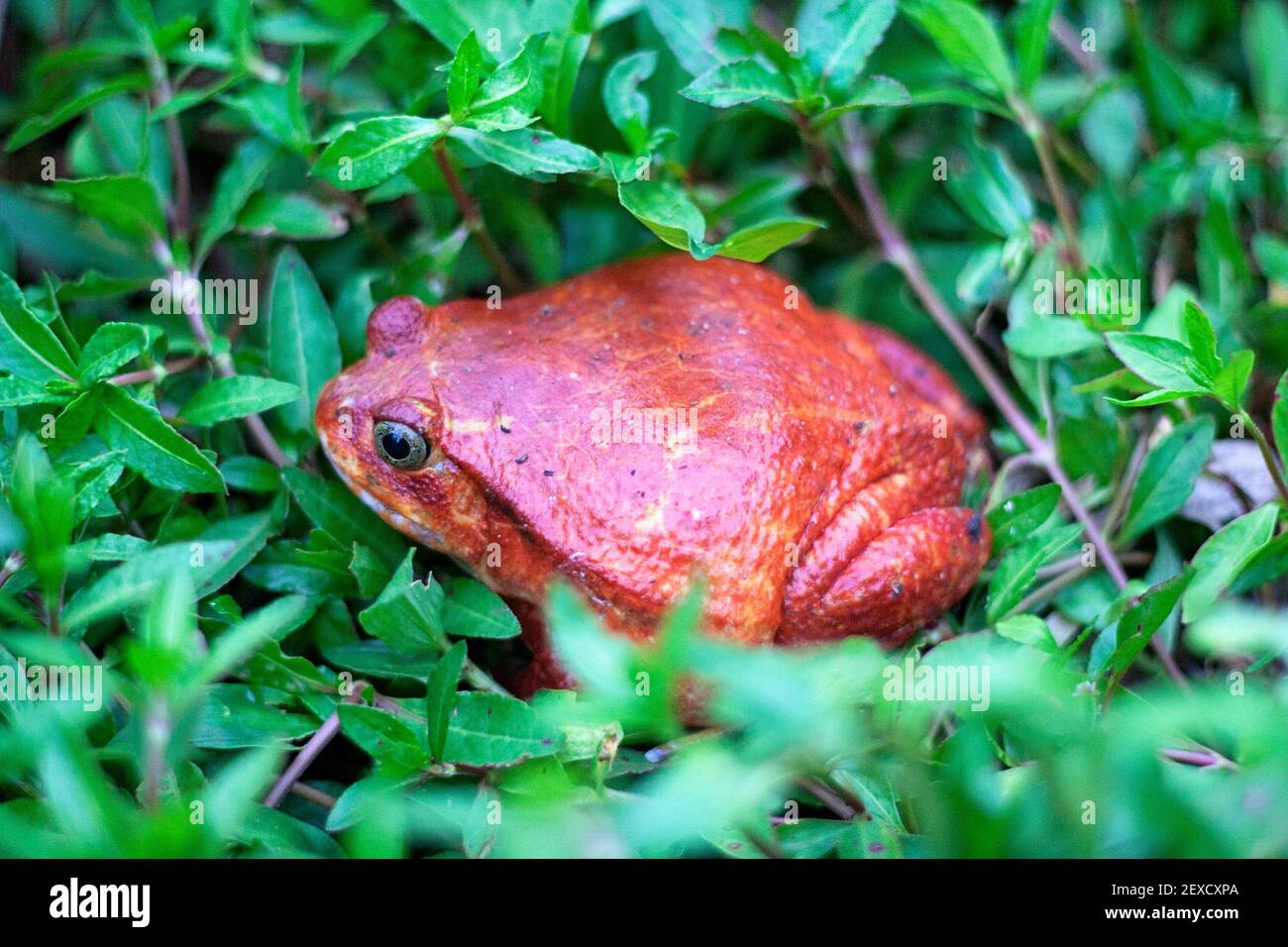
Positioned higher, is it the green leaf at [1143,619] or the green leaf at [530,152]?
the green leaf at [530,152]

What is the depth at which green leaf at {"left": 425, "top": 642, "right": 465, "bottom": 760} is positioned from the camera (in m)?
2.44

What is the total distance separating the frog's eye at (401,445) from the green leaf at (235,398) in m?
0.30

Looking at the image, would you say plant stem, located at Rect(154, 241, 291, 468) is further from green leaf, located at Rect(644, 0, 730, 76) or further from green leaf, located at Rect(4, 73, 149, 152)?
green leaf, located at Rect(644, 0, 730, 76)

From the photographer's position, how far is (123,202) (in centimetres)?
319

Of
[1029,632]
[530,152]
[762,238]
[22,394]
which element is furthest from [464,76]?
[1029,632]

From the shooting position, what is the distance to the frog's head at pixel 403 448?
268cm

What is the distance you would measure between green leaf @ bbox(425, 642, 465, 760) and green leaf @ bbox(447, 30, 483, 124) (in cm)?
133

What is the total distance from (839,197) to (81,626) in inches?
100

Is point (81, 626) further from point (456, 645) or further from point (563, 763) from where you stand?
point (563, 763)

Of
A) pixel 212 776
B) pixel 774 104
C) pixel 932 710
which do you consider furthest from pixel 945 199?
pixel 212 776

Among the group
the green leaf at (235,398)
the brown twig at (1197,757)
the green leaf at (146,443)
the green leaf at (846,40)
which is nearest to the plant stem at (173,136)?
the green leaf at (235,398)

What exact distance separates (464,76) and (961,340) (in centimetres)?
176

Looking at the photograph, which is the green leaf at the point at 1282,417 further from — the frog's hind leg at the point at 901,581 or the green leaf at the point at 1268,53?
the green leaf at the point at 1268,53

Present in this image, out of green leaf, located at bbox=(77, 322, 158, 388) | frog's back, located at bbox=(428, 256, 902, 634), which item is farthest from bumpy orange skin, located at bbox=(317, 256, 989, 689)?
green leaf, located at bbox=(77, 322, 158, 388)
